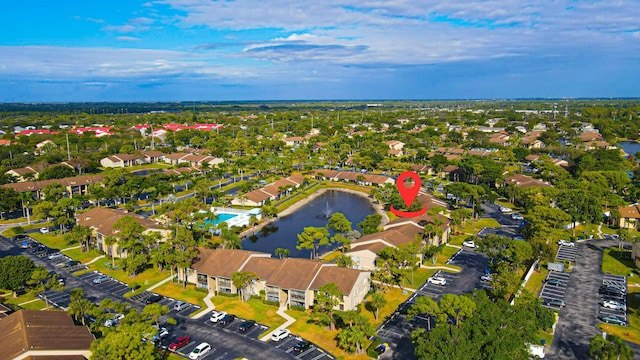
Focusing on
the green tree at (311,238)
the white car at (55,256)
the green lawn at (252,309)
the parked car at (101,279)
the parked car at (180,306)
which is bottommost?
the green lawn at (252,309)

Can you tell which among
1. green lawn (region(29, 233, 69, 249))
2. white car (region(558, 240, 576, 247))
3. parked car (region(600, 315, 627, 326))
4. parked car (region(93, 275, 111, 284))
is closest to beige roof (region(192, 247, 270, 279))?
parked car (region(93, 275, 111, 284))

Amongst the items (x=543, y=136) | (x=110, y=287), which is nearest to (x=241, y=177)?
(x=110, y=287)

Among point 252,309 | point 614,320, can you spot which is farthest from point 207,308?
point 614,320

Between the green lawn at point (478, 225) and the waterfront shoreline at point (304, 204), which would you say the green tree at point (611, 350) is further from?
the waterfront shoreline at point (304, 204)

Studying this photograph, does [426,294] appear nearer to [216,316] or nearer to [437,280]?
[437,280]

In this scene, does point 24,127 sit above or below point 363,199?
above

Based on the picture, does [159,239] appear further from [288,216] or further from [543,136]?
[543,136]

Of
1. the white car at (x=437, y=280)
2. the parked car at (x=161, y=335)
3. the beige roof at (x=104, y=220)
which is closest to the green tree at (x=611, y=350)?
the white car at (x=437, y=280)
